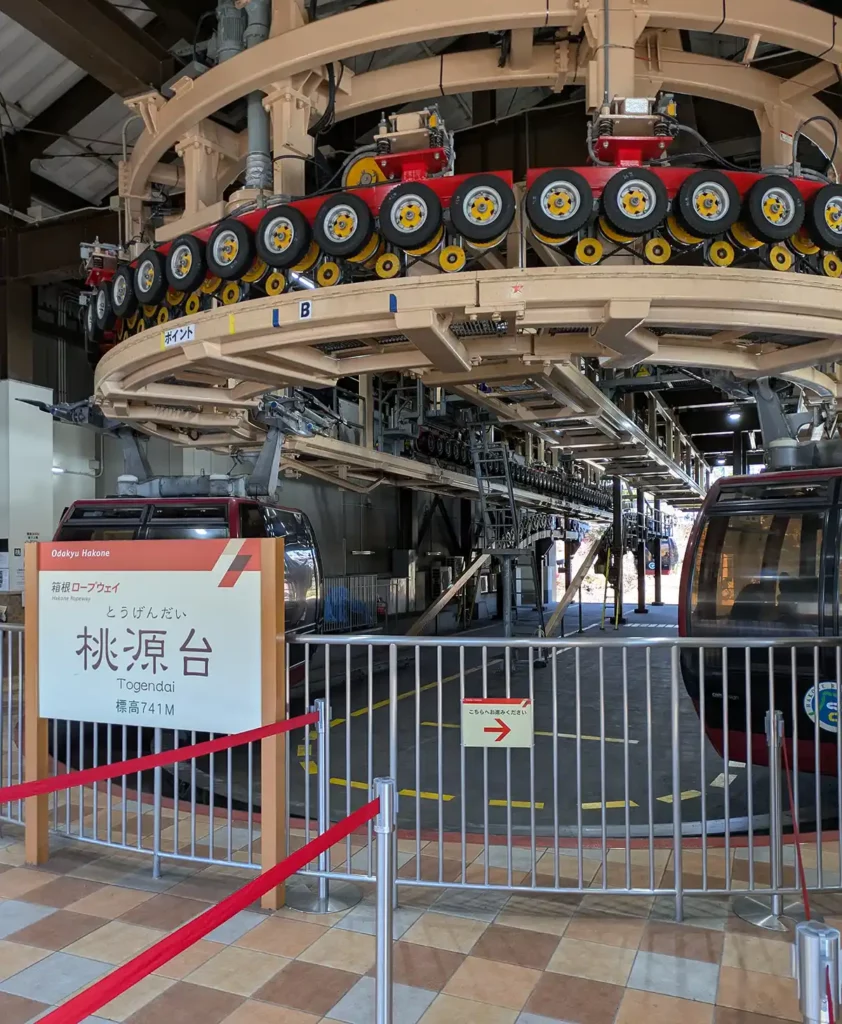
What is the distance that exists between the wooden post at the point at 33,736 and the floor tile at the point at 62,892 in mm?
310

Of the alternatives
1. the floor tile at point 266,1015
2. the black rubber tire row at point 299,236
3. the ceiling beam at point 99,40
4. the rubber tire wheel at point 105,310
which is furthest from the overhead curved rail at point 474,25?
the floor tile at point 266,1015

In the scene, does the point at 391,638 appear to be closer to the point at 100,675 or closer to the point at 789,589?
the point at 100,675

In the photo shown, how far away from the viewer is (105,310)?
5.41 m

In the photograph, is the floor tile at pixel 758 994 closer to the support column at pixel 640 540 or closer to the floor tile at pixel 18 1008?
the floor tile at pixel 18 1008

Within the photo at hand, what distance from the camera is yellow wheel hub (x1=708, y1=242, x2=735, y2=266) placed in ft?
13.1

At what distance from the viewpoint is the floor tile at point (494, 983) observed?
276cm

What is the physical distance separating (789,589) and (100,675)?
173 inches

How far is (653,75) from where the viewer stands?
15.1 ft

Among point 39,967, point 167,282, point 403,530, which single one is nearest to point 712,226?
point 167,282

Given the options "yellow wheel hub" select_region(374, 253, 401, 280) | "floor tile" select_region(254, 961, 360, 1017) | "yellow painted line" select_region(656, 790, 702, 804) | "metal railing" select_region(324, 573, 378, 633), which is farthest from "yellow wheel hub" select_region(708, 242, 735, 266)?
"metal railing" select_region(324, 573, 378, 633)

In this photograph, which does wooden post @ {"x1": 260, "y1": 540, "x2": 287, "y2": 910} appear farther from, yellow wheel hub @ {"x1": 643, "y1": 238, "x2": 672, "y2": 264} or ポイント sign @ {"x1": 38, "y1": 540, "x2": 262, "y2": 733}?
yellow wheel hub @ {"x1": 643, "y1": 238, "x2": 672, "y2": 264}

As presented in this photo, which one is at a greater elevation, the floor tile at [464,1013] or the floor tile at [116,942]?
the floor tile at [464,1013]

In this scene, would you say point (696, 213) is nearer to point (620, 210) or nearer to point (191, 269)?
point (620, 210)

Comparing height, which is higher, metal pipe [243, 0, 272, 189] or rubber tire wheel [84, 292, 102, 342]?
metal pipe [243, 0, 272, 189]
